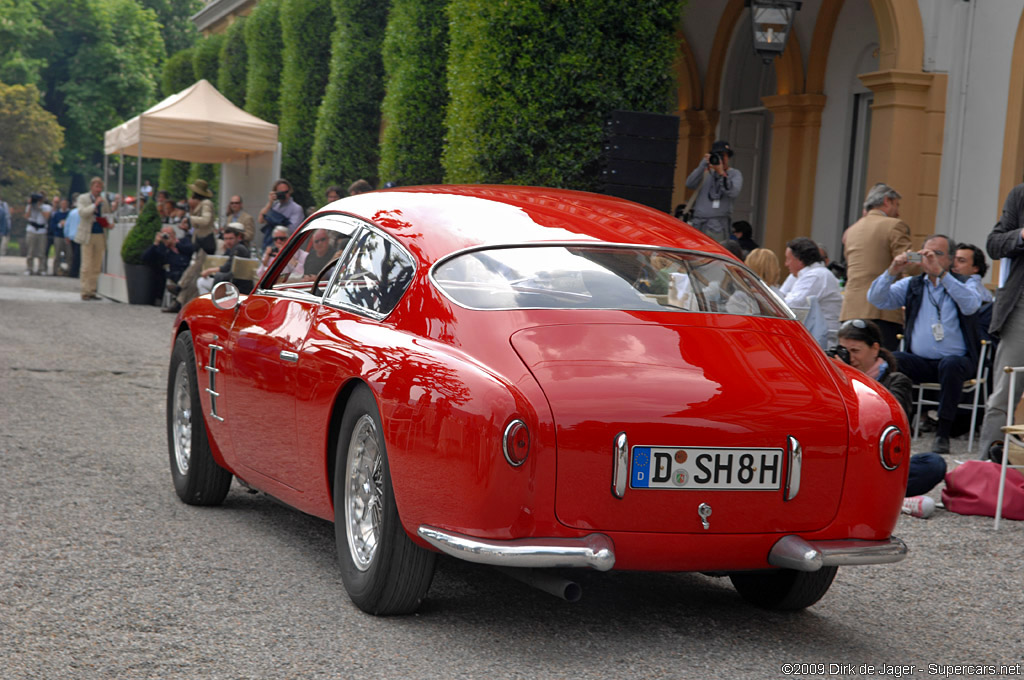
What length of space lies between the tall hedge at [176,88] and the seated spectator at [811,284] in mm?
30040

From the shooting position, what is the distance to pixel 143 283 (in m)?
21.2

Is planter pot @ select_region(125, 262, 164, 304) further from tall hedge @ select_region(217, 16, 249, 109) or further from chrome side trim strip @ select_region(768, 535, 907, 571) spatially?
chrome side trim strip @ select_region(768, 535, 907, 571)

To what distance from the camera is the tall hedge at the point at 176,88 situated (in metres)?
38.1

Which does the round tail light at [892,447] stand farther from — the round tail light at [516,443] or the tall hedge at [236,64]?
the tall hedge at [236,64]

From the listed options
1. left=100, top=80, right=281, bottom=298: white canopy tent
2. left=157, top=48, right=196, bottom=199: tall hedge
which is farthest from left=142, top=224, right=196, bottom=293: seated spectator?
left=157, top=48, right=196, bottom=199: tall hedge

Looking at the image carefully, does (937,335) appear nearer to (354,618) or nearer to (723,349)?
(723,349)

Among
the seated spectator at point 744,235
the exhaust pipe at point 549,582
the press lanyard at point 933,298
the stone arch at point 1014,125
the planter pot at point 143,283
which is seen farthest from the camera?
the planter pot at point 143,283

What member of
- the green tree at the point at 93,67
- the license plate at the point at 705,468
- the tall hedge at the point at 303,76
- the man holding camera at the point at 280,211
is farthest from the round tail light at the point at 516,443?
the green tree at the point at 93,67

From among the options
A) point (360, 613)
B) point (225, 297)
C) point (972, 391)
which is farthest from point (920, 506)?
point (225, 297)

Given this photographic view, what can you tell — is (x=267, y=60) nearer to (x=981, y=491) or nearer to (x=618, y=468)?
(x=981, y=491)

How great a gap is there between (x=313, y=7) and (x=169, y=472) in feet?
68.8

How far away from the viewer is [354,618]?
4457mm

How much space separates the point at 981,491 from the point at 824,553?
140 inches

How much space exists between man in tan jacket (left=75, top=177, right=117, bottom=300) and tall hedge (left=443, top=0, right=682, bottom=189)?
12037 millimetres
